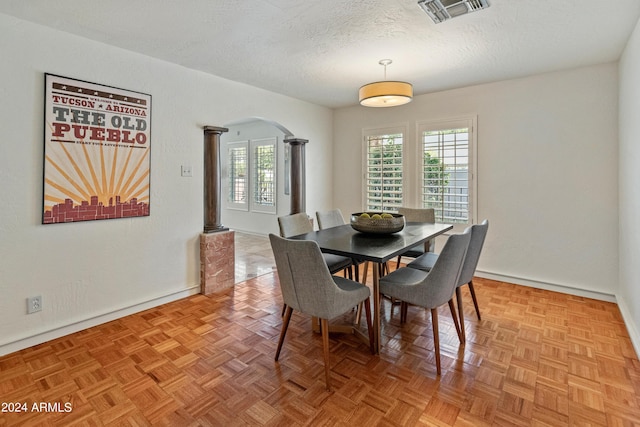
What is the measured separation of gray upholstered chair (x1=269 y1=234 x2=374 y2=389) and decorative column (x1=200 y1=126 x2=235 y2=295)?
1706 millimetres

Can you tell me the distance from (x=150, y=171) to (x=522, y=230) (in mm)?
4087

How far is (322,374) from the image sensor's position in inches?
81.4

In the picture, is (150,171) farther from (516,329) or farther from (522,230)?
(522,230)

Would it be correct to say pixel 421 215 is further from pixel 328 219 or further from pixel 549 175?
pixel 549 175

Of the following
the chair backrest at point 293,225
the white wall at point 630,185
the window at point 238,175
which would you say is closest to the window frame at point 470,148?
the white wall at point 630,185

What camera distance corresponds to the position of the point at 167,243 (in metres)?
3.29

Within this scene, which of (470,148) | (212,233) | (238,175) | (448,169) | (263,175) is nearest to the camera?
(212,233)

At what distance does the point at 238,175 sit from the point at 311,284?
18.9ft

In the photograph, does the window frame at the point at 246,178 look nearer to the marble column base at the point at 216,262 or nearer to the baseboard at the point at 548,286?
the marble column base at the point at 216,262

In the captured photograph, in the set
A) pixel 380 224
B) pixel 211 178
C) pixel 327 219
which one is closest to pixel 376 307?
pixel 380 224

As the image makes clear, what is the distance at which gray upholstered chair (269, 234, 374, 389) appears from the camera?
6.17 feet

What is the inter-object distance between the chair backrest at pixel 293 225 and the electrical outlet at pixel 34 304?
6.32 feet

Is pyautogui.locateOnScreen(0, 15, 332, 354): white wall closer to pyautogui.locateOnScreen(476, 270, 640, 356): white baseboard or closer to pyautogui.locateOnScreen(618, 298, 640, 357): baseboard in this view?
pyautogui.locateOnScreen(476, 270, 640, 356): white baseboard

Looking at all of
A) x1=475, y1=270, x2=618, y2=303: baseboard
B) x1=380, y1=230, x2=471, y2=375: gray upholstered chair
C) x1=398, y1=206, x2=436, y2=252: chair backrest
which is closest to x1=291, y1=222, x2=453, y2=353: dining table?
x1=380, y1=230, x2=471, y2=375: gray upholstered chair
